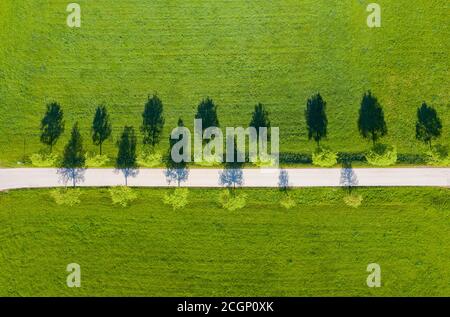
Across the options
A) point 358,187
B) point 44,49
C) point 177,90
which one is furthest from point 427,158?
point 44,49

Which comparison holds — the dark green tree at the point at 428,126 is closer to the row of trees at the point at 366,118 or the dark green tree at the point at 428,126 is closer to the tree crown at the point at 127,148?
the row of trees at the point at 366,118

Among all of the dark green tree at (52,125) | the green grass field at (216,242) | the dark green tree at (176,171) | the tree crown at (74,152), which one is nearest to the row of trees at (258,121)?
the dark green tree at (52,125)

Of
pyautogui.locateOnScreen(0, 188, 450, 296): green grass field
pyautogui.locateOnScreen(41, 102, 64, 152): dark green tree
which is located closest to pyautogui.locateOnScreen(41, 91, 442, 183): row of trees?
pyautogui.locateOnScreen(41, 102, 64, 152): dark green tree

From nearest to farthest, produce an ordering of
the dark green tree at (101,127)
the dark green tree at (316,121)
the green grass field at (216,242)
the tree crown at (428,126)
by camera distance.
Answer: the green grass field at (216,242) → the tree crown at (428,126) → the dark green tree at (316,121) → the dark green tree at (101,127)

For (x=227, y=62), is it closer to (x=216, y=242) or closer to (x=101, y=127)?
(x=101, y=127)

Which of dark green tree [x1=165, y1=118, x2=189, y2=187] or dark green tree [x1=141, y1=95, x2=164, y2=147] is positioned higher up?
dark green tree [x1=141, y1=95, x2=164, y2=147]

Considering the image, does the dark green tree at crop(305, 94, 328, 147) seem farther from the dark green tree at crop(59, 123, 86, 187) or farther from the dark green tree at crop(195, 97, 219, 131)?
the dark green tree at crop(59, 123, 86, 187)
